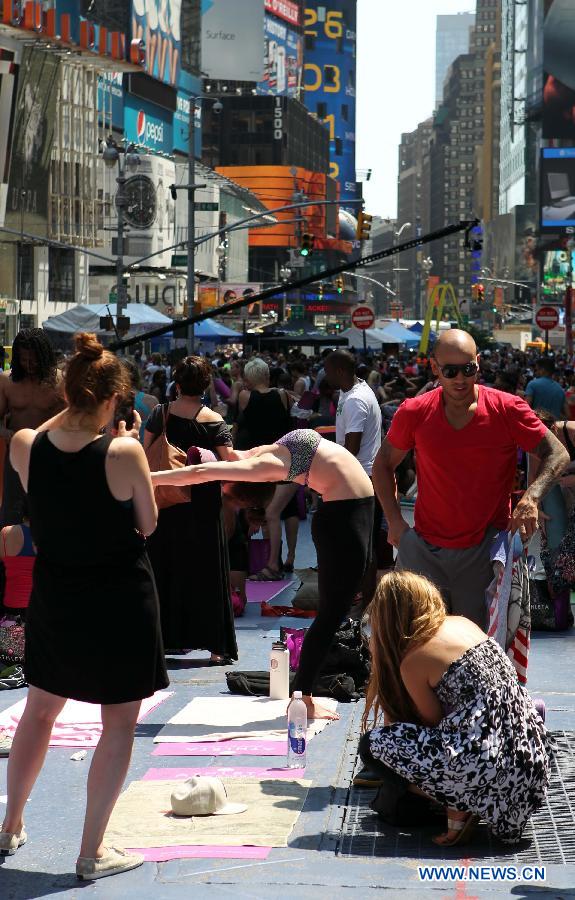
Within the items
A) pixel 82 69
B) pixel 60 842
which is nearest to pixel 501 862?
pixel 60 842

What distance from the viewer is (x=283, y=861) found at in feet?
17.9


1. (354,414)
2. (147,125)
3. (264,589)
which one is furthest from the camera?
(147,125)

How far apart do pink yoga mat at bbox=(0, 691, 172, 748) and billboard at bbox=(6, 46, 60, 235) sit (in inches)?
2625

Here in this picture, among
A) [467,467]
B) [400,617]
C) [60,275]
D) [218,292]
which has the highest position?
[60,275]

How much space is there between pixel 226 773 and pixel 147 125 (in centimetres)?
10164

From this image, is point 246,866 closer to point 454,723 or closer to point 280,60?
point 454,723

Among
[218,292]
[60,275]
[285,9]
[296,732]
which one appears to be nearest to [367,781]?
[296,732]

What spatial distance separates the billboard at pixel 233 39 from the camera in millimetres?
141875

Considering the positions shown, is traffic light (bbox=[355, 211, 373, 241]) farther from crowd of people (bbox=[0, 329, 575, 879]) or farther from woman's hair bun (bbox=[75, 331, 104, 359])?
woman's hair bun (bbox=[75, 331, 104, 359])

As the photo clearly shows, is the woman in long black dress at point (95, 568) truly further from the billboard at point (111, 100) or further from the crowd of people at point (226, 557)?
the billboard at point (111, 100)

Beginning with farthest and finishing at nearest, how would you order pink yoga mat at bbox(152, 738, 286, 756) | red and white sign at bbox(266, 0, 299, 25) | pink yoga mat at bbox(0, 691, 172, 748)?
red and white sign at bbox(266, 0, 299, 25), pink yoga mat at bbox(0, 691, 172, 748), pink yoga mat at bbox(152, 738, 286, 756)

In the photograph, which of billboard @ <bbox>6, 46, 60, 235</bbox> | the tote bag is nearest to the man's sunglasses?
the tote bag

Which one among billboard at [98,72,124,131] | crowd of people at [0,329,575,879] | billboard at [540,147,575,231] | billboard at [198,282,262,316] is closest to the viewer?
crowd of people at [0,329,575,879]

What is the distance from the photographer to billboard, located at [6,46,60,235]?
73062 mm
